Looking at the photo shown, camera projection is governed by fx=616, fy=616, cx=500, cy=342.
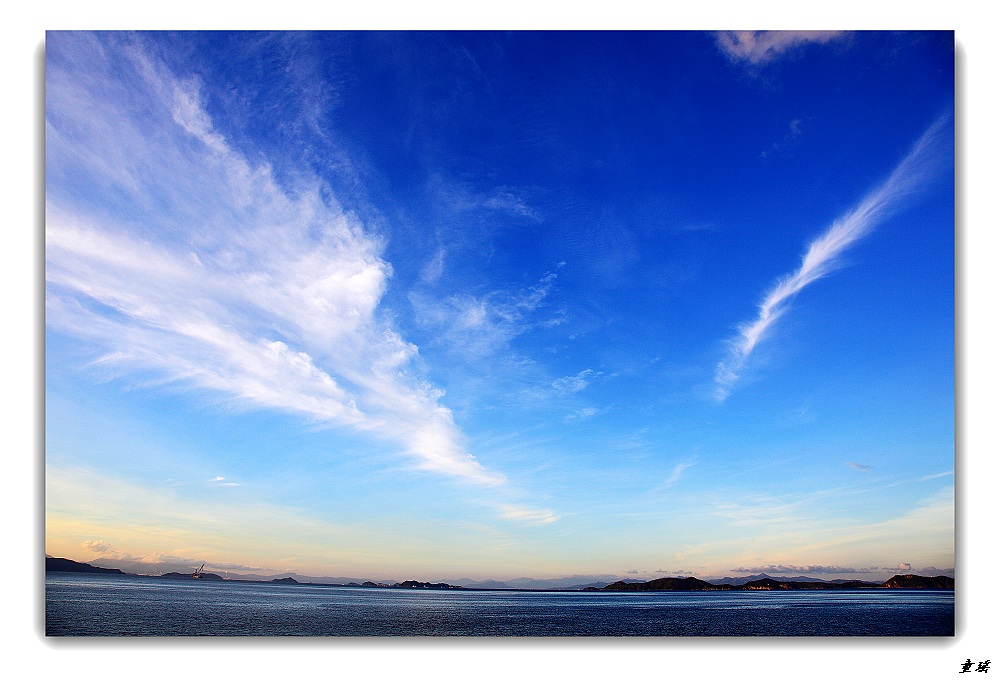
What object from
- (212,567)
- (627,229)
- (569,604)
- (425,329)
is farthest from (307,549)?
(569,604)

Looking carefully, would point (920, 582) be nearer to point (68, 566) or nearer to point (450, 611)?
point (450, 611)

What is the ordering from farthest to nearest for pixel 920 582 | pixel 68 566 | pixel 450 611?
pixel 450 611 < pixel 920 582 < pixel 68 566

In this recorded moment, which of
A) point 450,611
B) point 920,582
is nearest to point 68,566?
point 450,611

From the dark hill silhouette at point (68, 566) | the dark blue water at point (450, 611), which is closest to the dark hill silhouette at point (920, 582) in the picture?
the dark blue water at point (450, 611)

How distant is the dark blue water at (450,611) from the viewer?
5086mm

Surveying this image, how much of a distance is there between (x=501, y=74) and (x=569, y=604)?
9.01m

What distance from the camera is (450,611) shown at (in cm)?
888

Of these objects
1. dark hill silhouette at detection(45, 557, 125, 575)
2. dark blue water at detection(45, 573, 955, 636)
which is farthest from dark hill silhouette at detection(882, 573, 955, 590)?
dark hill silhouette at detection(45, 557, 125, 575)

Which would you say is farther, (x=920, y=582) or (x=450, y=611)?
(x=450, y=611)

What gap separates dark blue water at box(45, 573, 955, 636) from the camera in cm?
509

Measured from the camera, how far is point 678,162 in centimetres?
625

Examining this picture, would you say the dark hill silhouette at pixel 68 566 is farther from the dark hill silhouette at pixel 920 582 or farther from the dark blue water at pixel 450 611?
the dark hill silhouette at pixel 920 582

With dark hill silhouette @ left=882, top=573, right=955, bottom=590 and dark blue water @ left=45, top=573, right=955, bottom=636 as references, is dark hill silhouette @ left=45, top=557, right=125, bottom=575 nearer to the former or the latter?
dark blue water @ left=45, top=573, right=955, bottom=636
